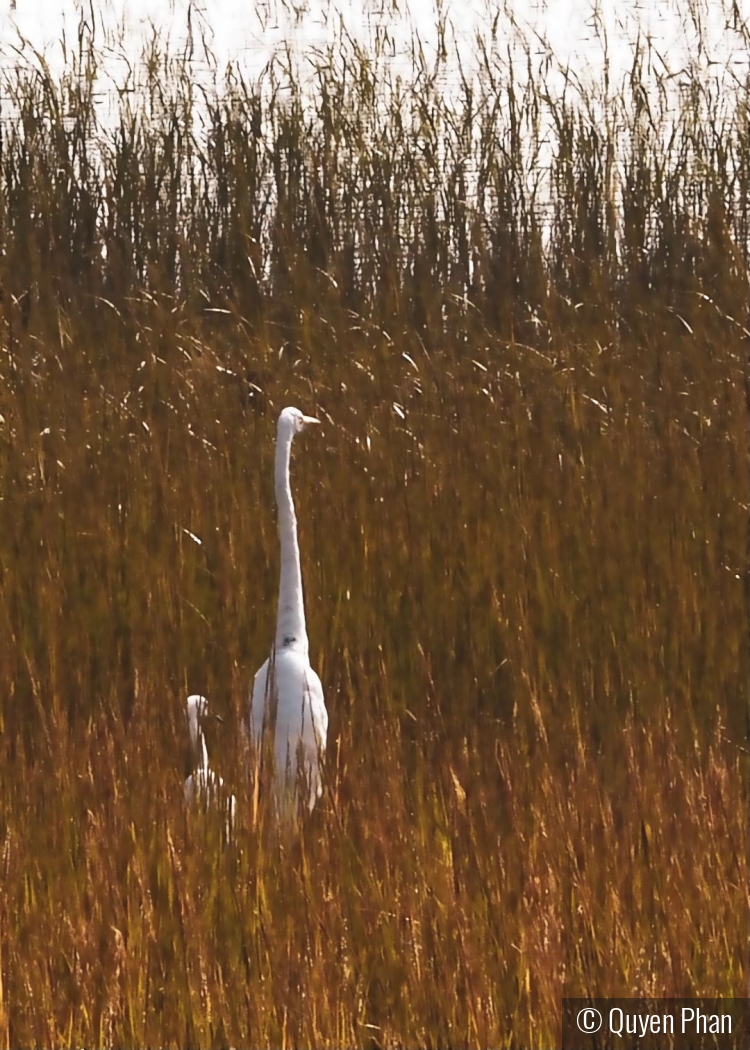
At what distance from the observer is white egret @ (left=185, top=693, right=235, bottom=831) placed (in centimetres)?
218

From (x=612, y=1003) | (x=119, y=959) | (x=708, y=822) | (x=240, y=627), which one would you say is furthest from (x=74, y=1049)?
(x=240, y=627)

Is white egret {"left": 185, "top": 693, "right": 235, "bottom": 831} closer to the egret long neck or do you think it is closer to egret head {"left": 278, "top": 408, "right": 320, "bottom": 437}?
the egret long neck

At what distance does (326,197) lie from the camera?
18.6ft

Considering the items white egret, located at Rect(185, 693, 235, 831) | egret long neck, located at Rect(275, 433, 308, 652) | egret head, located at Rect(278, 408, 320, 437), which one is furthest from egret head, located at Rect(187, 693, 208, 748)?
egret head, located at Rect(278, 408, 320, 437)

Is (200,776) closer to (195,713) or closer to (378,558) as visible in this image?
(195,713)

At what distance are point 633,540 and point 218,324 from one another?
2206 mm

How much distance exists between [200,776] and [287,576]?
61 cm

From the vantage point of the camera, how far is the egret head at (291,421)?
300 centimetres

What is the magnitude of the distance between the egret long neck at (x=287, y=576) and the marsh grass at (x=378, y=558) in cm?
14

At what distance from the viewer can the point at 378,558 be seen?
346 centimetres

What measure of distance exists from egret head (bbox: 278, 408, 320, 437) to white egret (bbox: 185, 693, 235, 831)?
62 cm

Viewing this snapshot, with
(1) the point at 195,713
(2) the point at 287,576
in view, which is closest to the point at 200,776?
(1) the point at 195,713

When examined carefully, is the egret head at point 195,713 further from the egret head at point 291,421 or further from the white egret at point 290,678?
the egret head at point 291,421

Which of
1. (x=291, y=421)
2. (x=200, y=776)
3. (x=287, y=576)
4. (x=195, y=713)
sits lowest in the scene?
(x=200, y=776)
